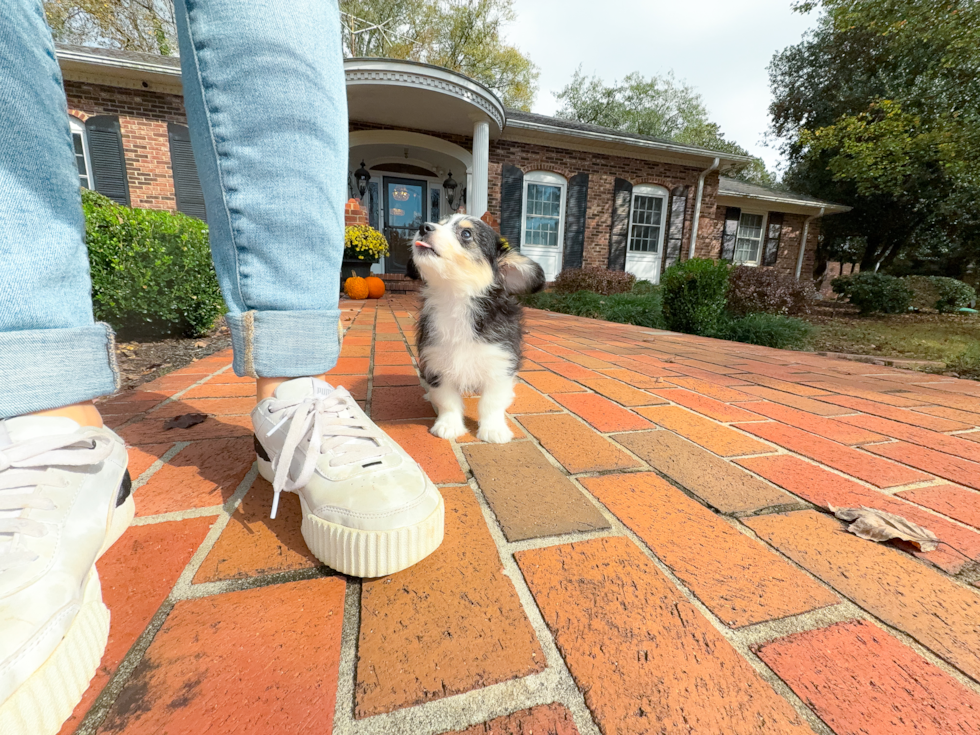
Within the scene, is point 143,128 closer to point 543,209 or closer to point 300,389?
point 543,209

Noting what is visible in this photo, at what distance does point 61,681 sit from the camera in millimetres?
585

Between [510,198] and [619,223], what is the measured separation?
3467mm

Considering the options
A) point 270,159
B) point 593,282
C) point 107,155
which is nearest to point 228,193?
point 270,159

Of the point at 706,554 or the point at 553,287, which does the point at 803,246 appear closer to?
the point at 553,287

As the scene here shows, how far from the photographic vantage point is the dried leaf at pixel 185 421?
5.50 feet

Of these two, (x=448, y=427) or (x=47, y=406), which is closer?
(x=47, y=406)

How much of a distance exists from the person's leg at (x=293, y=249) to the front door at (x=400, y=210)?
39.8ft

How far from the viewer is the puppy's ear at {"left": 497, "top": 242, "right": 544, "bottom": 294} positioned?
Result: 72.9 inches

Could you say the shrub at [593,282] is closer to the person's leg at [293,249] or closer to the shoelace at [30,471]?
the person's leg at [293,249]

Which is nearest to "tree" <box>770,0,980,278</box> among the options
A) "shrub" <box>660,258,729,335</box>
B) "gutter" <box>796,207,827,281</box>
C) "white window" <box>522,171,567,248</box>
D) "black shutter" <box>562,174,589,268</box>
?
"gutter" <box>796,207,827,281</box>

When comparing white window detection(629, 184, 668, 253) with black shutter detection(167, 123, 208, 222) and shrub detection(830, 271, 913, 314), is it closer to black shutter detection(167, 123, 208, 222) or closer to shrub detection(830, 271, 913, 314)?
shrub detection(830, 271, 913, 314)

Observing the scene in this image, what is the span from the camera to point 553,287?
10.9 metres

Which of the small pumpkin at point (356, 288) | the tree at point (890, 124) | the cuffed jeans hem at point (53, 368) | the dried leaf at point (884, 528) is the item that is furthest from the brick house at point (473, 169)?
the dried leaf at point (884, 528)

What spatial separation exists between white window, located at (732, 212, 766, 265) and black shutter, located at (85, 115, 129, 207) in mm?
18345
